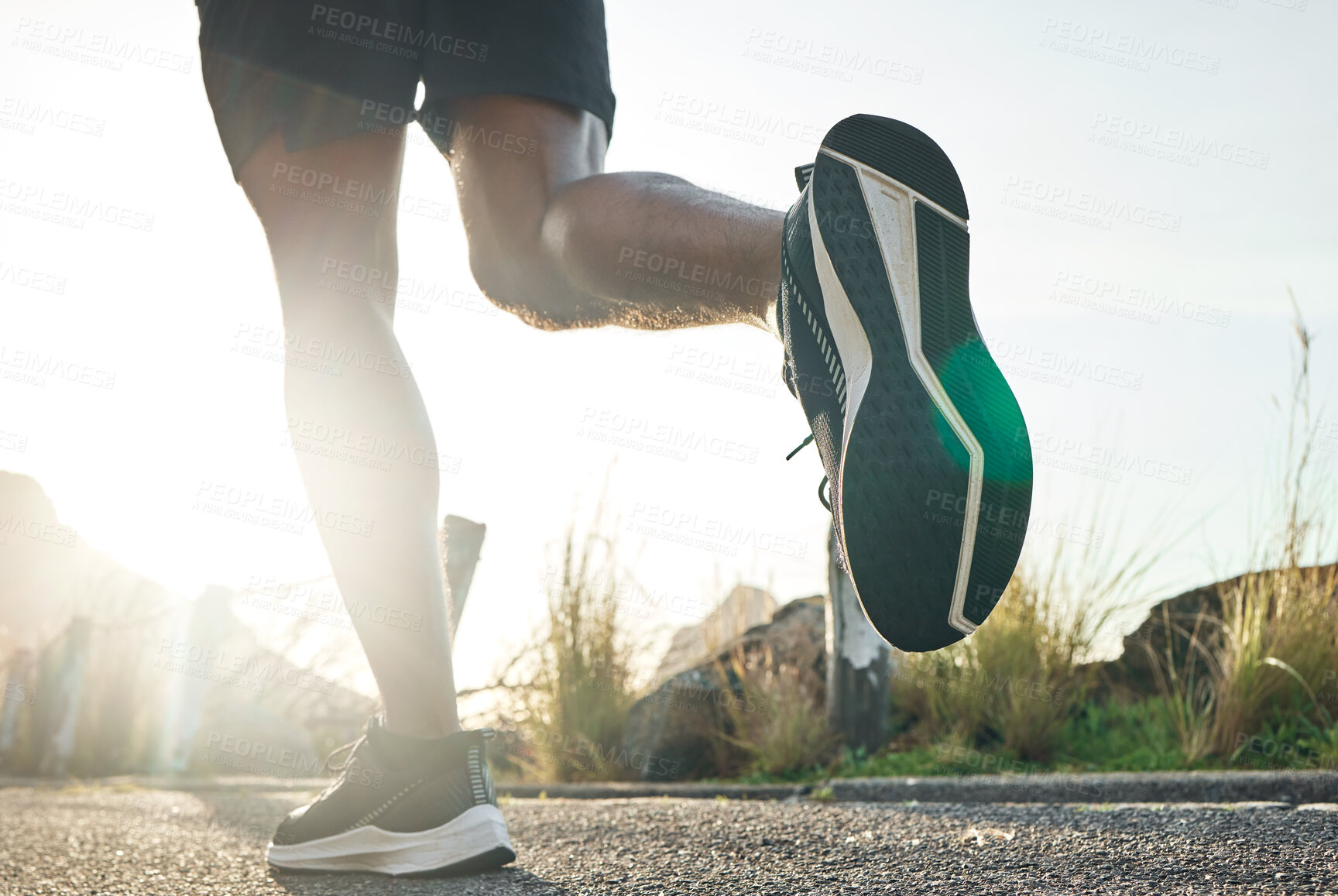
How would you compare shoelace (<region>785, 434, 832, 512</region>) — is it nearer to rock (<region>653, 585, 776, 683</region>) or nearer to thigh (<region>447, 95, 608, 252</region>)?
thigh (<region>447, 95, 608, 252</region>)

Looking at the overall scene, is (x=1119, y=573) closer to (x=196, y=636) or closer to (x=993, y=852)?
(x=993, y=852)

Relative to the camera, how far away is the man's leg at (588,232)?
46.4 inches

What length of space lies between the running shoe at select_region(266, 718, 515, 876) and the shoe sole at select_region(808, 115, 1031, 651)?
0.70 meters

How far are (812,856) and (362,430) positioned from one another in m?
0.90

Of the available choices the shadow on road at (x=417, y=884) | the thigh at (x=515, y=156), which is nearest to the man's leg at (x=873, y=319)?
the thigh at (x=515, y=156)

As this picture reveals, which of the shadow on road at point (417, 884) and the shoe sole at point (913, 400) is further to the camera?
the shadow on road at point (417, 884)

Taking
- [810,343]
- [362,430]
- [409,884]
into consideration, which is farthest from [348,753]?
[810,343]

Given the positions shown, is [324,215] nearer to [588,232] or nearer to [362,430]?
[362,430]

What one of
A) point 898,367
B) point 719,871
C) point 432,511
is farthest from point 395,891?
point 898,367

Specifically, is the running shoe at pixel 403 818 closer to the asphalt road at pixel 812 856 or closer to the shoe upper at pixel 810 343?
the asphalt road at pixel 812 856

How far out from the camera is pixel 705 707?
4.38 m

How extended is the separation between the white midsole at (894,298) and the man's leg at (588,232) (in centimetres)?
10

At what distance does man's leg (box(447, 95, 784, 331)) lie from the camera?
1178 mm

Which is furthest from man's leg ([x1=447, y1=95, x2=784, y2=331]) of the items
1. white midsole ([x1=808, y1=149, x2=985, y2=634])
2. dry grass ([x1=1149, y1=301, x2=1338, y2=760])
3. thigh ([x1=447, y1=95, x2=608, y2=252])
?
dry grass ([x1=1149, y1=301, x2=1338, y2=760])
